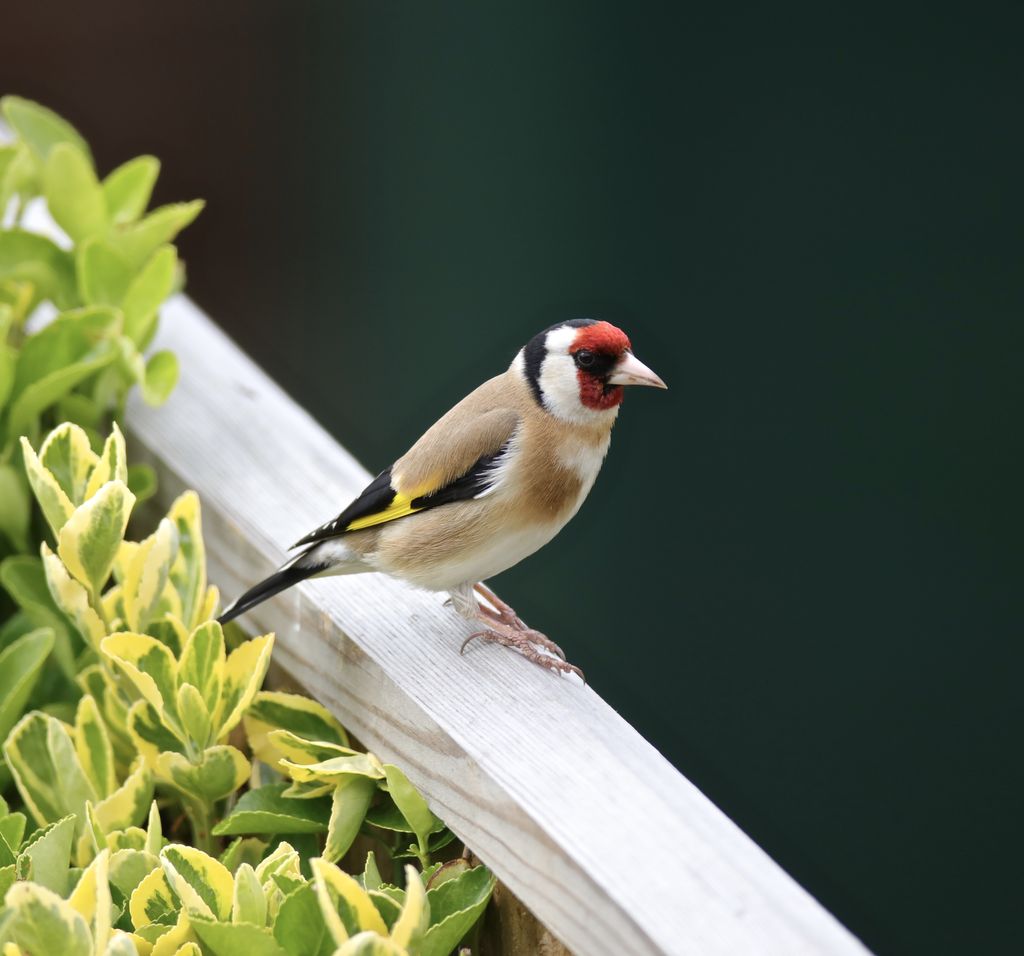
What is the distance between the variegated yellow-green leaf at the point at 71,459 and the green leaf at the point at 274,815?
54 cm

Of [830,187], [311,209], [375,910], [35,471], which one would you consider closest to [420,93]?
[311,209]

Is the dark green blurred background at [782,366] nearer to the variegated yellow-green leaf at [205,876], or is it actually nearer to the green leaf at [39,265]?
the green leaf at [39,265]

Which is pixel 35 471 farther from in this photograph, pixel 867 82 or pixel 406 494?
pixel 867 82

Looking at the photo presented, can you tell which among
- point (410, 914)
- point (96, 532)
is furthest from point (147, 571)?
point (410, 914)

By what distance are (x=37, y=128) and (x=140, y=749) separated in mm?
1484

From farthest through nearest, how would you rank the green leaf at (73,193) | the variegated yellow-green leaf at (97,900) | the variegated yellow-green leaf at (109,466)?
the green leaf at (73,193) → the variegated yellow-green leaf at (109,466) → the variegated yellow-green leaf at (97,900)

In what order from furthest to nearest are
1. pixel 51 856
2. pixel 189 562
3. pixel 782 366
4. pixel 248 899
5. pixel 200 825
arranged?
1. pixel 782 366
2. pixel 189 562
3. pixel 200 825
4. pixel 51 856
5. pixel 248 899

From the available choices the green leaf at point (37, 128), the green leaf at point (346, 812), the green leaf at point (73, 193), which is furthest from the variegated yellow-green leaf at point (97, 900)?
the green leaf at point (37, 128)

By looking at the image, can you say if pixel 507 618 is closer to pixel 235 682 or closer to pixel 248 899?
pixel 235 682

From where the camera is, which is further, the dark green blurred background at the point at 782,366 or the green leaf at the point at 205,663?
the dark green blurred background at the point at 782,366

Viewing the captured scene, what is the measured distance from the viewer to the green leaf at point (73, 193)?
2.81 meters

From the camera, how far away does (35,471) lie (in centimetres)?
210

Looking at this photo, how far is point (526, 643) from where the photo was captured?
2188 mm

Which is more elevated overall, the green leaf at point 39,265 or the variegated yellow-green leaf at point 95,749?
the green leaf at point 39,265
